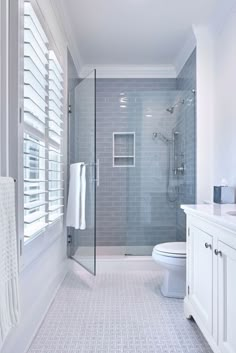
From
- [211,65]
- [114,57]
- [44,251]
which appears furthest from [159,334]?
[114,57]

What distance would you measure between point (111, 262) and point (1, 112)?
93.5 inches

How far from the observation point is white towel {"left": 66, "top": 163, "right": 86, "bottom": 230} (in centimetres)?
307

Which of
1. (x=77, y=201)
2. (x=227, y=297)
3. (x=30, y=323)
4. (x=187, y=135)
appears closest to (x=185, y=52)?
(x=187, y=135)

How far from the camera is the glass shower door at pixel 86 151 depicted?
3.21 metres

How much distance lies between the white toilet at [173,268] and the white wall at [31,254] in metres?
0.91

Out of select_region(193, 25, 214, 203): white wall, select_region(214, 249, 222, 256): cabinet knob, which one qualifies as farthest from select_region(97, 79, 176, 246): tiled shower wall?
select_region(214, 249, 222, 256): cabinet knob

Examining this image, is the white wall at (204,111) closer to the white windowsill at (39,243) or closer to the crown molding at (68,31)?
the crown molding at (68,31)

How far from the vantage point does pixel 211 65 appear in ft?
9.98

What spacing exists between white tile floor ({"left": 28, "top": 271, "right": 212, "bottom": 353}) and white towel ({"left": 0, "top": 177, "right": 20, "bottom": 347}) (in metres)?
0.72

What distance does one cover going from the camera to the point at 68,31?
10.2 feet

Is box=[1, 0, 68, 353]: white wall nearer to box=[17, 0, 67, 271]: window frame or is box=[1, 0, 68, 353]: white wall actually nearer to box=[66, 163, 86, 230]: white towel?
box=[17, 0, 67, 271]: window frame

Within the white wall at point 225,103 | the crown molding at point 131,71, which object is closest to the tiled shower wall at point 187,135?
the crown molding at point 131,71

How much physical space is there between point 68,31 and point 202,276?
8.55 ft

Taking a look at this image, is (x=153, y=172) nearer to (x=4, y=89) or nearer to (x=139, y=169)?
(x=139, y=169)
